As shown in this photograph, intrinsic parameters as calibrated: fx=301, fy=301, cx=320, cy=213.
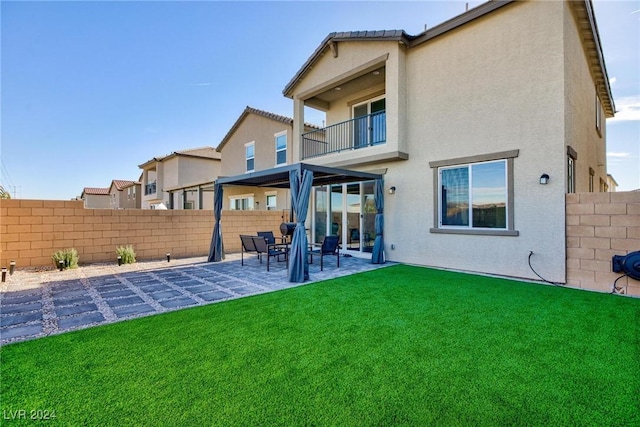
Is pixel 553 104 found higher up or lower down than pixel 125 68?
lower down

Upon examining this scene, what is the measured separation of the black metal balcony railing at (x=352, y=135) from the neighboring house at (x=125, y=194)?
90.6 feet

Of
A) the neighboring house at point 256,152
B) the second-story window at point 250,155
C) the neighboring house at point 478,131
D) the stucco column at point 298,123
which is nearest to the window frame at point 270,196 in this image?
the neighboring house at point 256,152

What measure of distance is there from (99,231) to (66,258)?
48.3 inches

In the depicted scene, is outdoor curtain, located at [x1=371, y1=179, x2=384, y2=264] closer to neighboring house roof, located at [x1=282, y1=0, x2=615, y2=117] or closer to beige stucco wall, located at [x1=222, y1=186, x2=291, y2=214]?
neighboring house roof, located at [x1=282, y1=0, x2=615, y2=117]

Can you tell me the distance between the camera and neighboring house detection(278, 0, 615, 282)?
6.82 metres

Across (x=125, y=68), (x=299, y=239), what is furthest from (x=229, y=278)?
(x=125, y=68)

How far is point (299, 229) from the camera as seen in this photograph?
7.21 metres

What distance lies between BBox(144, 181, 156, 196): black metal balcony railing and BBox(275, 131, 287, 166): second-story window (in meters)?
18.6

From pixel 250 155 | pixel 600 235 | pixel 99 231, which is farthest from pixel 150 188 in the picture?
pixel 600 235

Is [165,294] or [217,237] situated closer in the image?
[165,294]

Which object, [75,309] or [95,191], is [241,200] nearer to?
[75,309]

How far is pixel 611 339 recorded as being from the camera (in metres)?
3.76

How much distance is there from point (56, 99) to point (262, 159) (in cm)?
954

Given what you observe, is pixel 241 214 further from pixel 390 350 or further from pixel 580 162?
pixel 580 162
